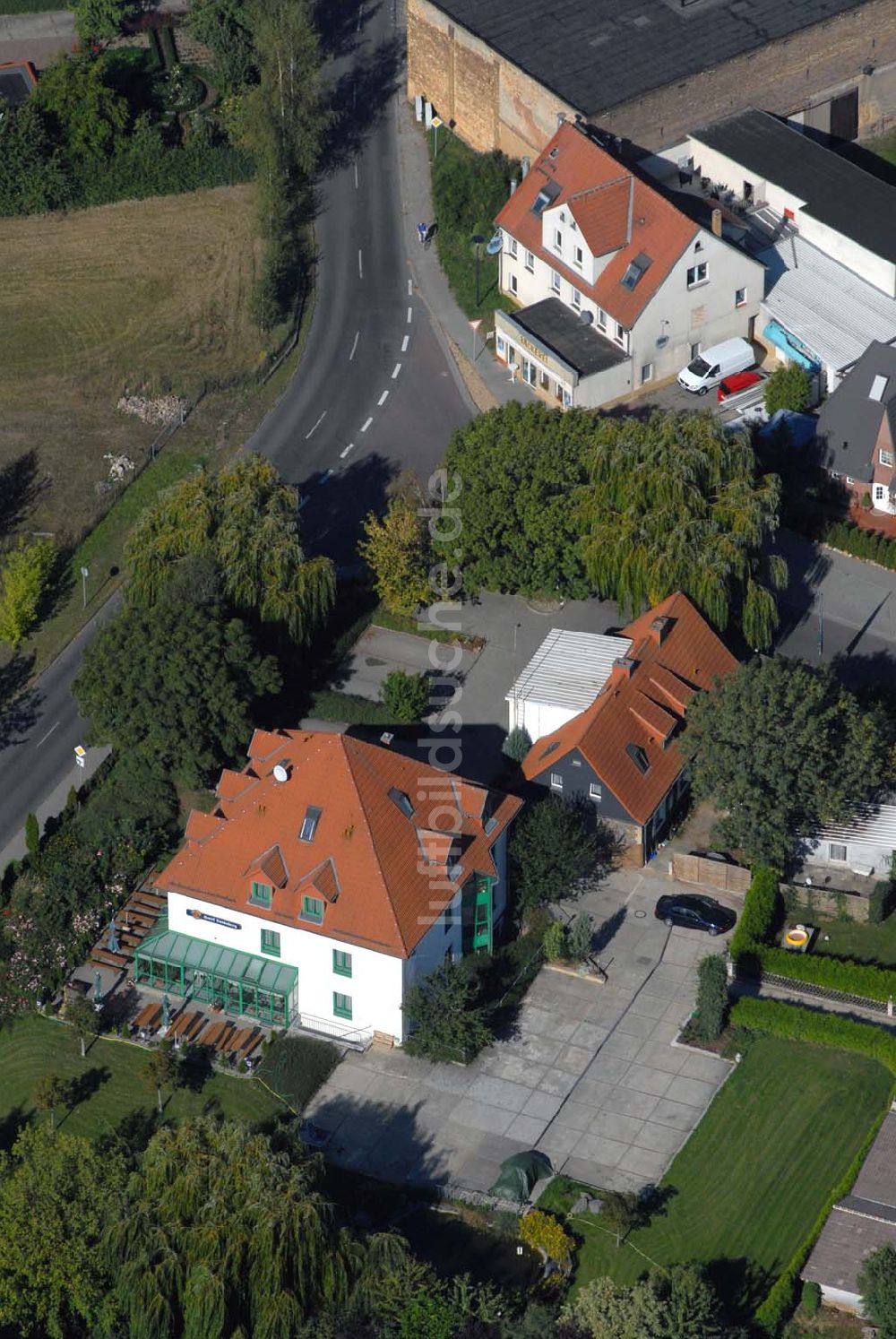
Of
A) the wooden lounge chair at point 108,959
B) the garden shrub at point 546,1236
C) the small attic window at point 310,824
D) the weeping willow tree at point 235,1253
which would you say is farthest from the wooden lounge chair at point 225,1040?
the garden shrub at point 546,1236

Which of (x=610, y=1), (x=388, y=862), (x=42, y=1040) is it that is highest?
(x=610, y=1)

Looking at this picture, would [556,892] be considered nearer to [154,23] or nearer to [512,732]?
[512,732]

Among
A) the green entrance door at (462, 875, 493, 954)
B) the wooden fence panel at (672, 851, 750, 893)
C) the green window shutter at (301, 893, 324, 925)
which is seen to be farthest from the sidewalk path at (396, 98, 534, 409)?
the green window shutter at (301, 893, 324, 925)

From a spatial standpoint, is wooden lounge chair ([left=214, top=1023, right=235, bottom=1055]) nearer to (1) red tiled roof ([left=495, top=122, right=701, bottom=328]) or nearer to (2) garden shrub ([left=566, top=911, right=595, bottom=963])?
(2) garden shrub ([left=566, top=911, right=595, bottom=963])

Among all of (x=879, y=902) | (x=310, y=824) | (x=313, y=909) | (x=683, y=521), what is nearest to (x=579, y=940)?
(x=313, y=909)

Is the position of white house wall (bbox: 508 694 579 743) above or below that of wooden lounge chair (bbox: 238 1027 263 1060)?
above

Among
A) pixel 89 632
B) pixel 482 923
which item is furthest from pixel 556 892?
pixel 89 632
